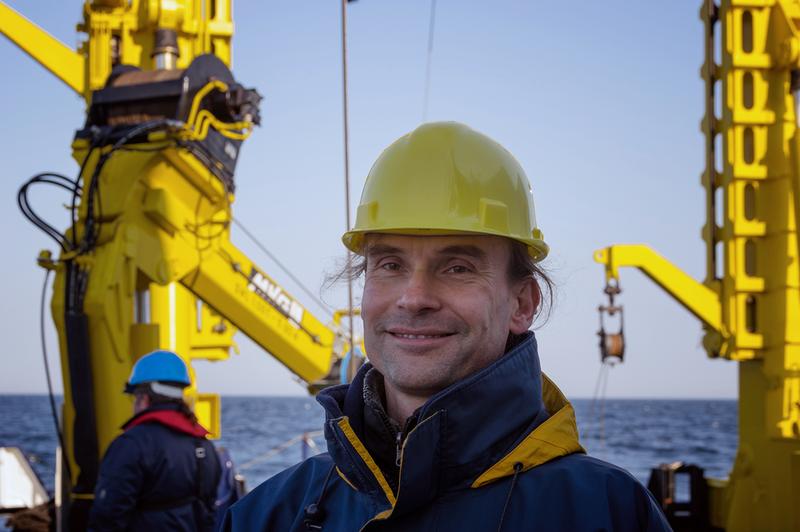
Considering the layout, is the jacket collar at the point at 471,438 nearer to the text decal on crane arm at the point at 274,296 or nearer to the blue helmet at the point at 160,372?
the blue helmet at the point at 160,372

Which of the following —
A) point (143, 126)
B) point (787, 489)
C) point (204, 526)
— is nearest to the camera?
point (204, 526)

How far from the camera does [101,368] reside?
23.1 ft

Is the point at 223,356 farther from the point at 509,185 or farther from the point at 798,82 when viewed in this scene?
the point at 509,185

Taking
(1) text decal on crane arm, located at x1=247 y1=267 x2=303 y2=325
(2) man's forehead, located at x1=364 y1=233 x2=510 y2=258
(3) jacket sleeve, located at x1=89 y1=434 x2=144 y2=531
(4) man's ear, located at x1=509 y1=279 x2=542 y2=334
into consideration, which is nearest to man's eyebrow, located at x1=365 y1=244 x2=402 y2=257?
(2) man's forehead, located at x1=364 y1=233 x2=510 y2=258

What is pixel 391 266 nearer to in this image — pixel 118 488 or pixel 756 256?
pixel 118 488

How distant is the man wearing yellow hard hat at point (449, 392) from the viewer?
6.79 feet

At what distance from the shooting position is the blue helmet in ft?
17.9

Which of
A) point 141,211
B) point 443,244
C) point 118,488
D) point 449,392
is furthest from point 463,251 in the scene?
point 141,211

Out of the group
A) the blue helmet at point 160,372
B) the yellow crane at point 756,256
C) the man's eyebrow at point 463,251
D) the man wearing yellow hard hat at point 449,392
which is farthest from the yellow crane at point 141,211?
the man's eyebrow at point 463,251

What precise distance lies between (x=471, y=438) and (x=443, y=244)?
459 millimetres

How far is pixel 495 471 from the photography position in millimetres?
2086

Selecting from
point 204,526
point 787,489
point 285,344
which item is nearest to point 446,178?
point 204,526

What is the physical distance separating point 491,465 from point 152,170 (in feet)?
18.5

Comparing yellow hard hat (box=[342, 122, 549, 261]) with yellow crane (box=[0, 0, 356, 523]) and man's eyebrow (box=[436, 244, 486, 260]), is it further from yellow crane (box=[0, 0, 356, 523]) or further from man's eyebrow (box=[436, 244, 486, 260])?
yellow crane (box=[0, 0, 356, 523])
